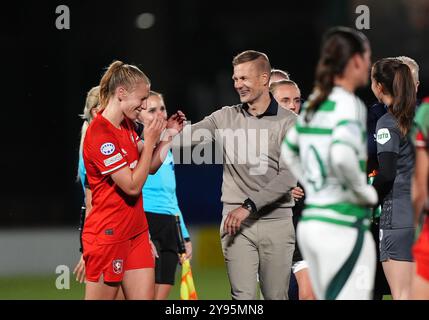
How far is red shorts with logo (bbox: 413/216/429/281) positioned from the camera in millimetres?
4172

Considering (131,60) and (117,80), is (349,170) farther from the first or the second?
(131,60)

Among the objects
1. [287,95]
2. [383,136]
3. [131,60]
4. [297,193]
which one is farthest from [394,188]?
[131,60]

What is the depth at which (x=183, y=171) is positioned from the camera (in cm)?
1400

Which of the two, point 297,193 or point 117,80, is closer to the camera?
point 117,80

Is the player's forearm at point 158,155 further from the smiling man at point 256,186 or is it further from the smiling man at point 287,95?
the smiling man at point 287,95

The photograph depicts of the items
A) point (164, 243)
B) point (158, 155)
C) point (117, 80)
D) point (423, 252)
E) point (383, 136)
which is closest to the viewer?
point (423, 252)

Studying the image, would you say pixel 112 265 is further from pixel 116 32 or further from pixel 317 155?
pixel 116 32

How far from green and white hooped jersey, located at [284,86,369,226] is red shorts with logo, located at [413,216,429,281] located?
280 mm

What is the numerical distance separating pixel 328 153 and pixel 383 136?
5.37 ft

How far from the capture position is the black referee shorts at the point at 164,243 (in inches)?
289

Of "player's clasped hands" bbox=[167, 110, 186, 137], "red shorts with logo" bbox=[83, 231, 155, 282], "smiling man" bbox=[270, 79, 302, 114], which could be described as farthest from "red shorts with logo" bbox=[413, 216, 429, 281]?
"smiling man" bbox=[270, 79, 302, 114]

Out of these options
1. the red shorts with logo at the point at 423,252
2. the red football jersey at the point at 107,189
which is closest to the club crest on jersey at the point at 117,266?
the red football jersey at the point at 107,189

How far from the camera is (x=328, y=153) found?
4.28 m

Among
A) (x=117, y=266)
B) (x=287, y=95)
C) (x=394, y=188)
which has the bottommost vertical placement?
(x=117, y=266)
